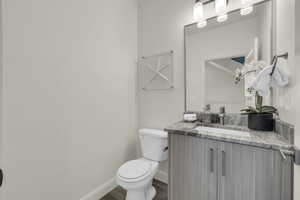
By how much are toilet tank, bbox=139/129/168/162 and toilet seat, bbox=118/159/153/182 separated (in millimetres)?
118

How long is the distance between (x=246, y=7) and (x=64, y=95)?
6.39ft

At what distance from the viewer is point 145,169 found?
1434mm

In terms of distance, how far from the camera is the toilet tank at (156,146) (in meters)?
1.64

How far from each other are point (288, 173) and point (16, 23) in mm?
2123

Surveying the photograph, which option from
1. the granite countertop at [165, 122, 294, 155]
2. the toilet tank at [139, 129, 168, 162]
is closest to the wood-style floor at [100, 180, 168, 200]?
the toilet tank at [139, 129, 168, 162]

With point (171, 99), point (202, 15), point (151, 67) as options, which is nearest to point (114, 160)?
point (171, 99)

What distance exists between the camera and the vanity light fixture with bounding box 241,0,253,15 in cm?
132

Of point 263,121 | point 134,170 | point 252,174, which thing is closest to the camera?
point 252,174

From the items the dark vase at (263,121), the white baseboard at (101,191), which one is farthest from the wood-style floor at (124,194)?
the dark vase at (263,121)

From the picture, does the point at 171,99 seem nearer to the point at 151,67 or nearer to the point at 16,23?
the point at 151,67

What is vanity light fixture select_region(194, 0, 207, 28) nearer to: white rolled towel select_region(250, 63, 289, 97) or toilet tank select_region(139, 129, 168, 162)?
white rolled towel select_region(250, 63, 289, 97)

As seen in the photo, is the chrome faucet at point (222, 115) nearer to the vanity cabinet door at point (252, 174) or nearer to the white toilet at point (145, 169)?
the vanity cabinet door at point (252, 174)

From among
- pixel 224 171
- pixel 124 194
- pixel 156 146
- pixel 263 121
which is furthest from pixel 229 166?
pixel 124 194

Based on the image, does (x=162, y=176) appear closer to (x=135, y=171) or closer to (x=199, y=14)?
(x=135, y=171)
